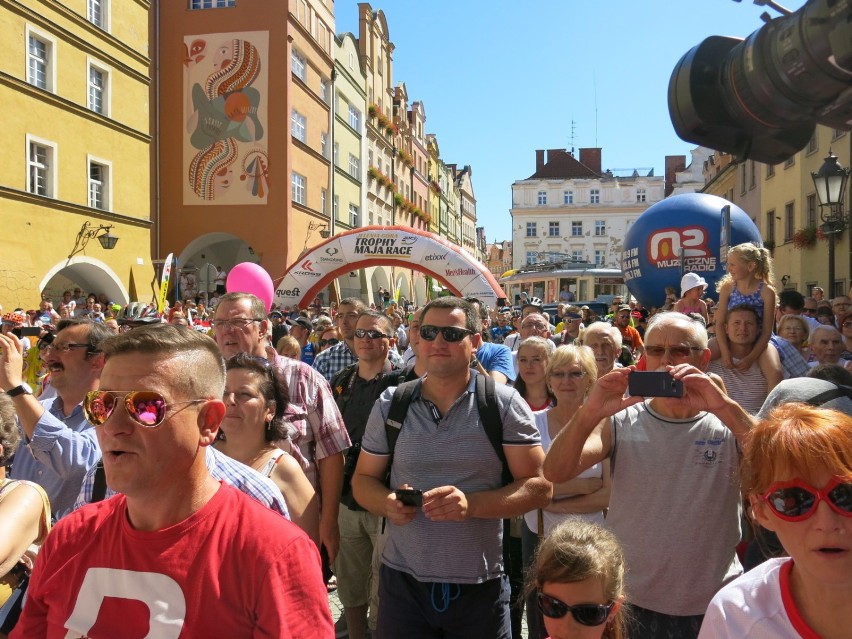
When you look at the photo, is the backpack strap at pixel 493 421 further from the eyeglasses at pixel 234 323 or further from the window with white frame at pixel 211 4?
the window with white frame at pixel 211 4

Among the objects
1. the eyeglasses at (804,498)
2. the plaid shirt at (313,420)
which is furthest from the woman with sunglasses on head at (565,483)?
the eyeglasses at (804,498)

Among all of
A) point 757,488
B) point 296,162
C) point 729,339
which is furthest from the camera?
point 296,162

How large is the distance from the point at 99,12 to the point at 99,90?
2.34 meters

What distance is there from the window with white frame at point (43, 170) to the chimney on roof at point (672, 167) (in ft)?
214

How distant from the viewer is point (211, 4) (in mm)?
27203

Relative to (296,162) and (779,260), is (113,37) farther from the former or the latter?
(779,260)

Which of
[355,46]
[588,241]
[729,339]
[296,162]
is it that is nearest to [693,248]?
[729,339]

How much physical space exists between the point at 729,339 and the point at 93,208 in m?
20.3

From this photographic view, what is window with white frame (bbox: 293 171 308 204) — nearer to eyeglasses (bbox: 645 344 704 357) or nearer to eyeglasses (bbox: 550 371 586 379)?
eyeglasses (bbox: 550 371 586 379)

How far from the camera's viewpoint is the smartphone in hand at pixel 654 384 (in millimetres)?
2686

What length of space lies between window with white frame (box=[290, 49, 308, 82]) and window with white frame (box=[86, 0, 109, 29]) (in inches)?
285

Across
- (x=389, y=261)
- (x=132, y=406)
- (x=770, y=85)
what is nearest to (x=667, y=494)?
(x=770, y=85)

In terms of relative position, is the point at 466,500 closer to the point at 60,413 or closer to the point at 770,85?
the point at 770,85

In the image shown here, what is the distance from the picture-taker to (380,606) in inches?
129
